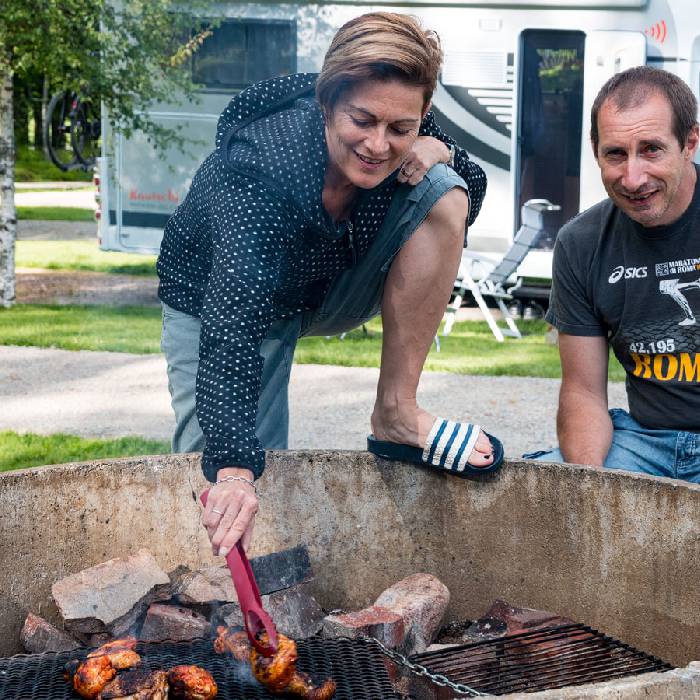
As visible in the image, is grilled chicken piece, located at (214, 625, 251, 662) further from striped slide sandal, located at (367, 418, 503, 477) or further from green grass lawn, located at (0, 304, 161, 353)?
green grass lawn, located at (0, 304, 161, 353)

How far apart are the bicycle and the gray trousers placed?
21586 millimetres

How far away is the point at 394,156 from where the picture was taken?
2.49 metres

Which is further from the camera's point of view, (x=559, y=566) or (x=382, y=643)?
(x=559, y=566)

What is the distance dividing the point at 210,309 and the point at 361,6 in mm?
8068

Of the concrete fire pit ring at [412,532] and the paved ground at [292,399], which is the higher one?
the concrete fire pit ring at [412,532]

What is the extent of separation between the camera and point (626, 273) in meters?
3.00

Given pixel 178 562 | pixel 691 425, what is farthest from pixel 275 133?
pixel 691 425

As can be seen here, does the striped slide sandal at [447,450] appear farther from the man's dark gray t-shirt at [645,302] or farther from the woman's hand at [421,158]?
the woman's hand at [421,158]

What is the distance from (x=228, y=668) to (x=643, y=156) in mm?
1550

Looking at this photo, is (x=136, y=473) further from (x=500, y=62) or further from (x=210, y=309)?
(x=500, y=62)

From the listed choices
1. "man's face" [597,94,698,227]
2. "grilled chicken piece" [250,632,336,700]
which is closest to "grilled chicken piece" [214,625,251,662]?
"grilled chicken piece" [250,632,336,700]

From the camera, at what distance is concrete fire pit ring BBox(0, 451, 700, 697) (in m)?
2.57

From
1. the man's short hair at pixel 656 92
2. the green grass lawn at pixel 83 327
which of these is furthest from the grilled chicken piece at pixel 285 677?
the green grass lawn at pixel 83 327

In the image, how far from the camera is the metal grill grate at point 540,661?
2355 mm
